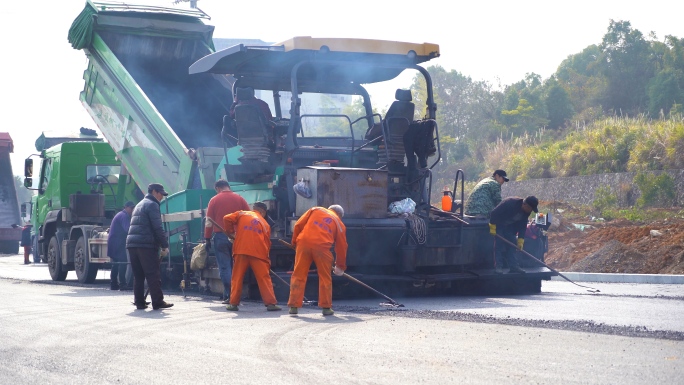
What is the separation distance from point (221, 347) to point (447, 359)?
1.82 meters

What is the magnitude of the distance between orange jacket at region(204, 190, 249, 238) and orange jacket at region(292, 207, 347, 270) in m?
1.40

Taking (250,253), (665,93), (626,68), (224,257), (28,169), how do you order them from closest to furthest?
(250,253) < (224,257) < (28,169) < (665,93) < (626,68)

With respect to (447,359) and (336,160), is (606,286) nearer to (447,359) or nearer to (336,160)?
(336,160)

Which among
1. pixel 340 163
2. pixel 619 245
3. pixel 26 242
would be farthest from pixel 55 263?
pixel 26 242

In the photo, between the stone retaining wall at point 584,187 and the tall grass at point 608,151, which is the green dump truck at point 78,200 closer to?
the stone retaining wall at point 584,187

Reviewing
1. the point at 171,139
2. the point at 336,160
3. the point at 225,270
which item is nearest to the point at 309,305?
the point at 225,270

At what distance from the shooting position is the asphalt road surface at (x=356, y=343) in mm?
5879

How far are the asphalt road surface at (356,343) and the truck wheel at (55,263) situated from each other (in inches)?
241

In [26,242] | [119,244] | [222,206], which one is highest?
[222,206]

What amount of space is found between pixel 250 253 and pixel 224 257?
1.19 metres

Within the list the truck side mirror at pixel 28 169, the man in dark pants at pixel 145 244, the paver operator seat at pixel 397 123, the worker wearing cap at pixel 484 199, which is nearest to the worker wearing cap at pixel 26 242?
the truck side mirror at pixel 28 169

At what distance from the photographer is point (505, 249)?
12078 mm

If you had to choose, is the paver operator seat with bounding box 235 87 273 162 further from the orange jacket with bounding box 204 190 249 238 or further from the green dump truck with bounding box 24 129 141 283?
the green dump truck with bounding box 24 129 141 283

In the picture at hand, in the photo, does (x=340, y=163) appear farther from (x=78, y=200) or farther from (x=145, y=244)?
(x=78, y=200)
